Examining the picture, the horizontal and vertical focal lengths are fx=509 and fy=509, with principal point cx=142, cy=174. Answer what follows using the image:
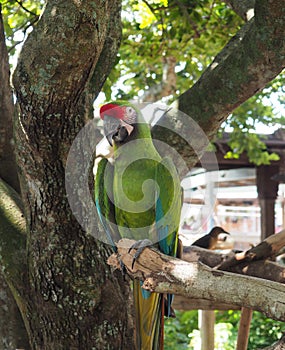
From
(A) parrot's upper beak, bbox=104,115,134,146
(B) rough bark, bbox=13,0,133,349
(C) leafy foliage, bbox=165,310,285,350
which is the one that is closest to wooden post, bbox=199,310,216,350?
(B) rough bark, bbox=13,0,133,349

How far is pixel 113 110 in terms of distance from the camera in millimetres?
1640

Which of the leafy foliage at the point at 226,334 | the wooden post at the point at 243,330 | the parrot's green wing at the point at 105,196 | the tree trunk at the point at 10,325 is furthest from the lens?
the leafy foliage at the point at 226,334

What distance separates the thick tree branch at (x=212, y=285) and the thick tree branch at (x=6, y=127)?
1007 mm

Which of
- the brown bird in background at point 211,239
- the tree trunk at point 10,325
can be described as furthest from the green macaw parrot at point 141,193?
the brown bird in background at point 211,239

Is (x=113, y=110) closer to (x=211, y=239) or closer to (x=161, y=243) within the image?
(x=161, y=243)

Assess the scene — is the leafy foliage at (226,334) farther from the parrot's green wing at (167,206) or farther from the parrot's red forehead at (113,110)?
the parrot's red forehead at (113,110)

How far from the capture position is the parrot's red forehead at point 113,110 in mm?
1637

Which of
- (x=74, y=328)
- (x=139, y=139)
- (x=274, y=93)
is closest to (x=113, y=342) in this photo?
(x=74, y=328)

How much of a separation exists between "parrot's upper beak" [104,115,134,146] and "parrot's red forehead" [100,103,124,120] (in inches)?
0.5

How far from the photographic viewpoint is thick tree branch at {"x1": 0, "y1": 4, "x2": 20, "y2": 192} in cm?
220

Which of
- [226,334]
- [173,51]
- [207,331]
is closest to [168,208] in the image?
[207,331]

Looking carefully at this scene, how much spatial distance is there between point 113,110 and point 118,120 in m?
0.04

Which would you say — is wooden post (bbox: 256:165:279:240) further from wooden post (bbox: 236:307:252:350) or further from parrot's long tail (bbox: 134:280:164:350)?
parrot's long tail (bbox: 134:280:164:350)

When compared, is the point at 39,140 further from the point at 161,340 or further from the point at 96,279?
the point at 161,340
